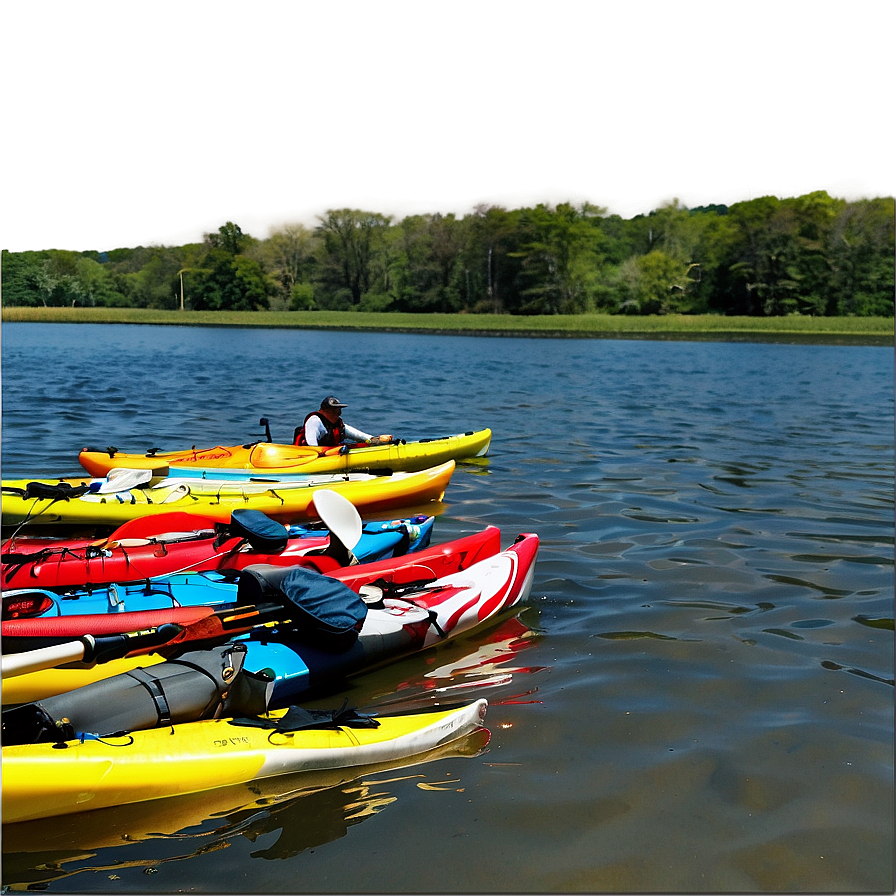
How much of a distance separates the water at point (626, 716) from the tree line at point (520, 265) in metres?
57.7

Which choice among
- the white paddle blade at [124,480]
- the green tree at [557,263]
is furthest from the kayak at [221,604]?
the green tree at [557,263]

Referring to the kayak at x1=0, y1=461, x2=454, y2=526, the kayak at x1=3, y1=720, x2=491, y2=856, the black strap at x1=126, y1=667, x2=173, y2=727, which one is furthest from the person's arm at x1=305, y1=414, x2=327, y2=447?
the kayak at x1=3, y1=720, x2=491, y2=856

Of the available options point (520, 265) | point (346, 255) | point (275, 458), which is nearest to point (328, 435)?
point (275, 458)

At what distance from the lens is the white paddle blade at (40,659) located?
161 inches

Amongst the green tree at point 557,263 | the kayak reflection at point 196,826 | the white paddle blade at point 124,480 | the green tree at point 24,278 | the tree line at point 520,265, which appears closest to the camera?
the kayak reflection at point 196,826

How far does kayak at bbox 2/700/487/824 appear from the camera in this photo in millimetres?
3869

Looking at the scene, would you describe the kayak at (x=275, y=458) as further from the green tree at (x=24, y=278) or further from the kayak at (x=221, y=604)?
the green tree at (x=24, y=278)

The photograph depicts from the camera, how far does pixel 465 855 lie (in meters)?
4.06

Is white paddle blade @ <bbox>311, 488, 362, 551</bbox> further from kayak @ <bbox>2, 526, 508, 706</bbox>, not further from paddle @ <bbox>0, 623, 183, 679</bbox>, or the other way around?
paddle @ <bbox>0, 623, 183, 679</bbox>

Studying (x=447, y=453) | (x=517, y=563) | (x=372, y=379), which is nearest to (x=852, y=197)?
(x=372, y=379)

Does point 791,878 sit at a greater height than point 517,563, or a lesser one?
lesser

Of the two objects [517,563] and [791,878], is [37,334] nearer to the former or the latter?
[517,563]

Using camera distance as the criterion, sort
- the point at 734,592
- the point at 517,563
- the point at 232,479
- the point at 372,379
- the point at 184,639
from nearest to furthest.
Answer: the point at 184,639
the point at 517,563
the point at 734,592
the point at 232,479
the point at 372,379

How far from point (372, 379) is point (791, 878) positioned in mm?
25495
